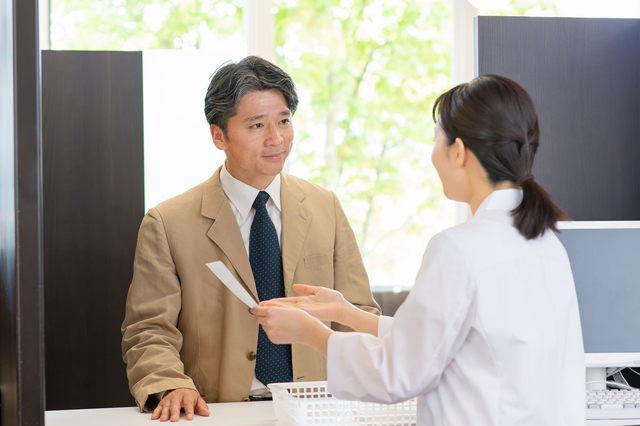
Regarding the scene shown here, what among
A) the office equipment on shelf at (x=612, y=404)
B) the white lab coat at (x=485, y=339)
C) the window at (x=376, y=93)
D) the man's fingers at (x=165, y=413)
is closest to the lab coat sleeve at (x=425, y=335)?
the white lab coat at (x=485, y=339)

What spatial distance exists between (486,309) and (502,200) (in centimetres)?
22

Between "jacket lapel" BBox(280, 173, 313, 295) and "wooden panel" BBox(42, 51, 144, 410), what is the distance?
26.6 inches

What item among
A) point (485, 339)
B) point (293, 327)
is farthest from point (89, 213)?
point (485, 339)

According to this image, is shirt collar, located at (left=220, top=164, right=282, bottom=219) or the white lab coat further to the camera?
shirt collar, located at (left=220, top=164, right=282, bottom=219)

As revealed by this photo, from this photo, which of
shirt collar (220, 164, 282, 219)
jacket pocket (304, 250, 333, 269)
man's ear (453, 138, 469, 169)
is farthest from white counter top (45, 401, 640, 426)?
man's ear (453, 138, 469, 169)

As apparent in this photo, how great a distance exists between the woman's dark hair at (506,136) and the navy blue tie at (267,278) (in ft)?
2.89

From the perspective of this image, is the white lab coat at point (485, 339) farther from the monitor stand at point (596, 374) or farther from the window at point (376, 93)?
the window at point (376, 93)

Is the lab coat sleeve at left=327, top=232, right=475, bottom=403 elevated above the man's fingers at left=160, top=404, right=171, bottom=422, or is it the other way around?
the lab coat sleeve at left=327, top=232, right=475, bottom=403

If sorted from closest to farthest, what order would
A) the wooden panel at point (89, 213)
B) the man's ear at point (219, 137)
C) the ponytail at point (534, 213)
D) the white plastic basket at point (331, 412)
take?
the ponytail at point (534, 213), the white plastic basket at point (331, 412), the man's ear at point (219, 137), the wooden panel at point (89, 213)

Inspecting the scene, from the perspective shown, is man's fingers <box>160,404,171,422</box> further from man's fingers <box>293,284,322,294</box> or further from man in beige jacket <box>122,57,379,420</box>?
man's fingers <box>293,284,322,294</box>

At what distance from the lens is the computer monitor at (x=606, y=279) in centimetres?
188

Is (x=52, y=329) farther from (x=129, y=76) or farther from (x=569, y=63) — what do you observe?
(x=569, y=63)

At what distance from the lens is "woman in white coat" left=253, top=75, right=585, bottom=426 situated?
1038 millimetres

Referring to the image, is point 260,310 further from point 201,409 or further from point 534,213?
point 534,213
